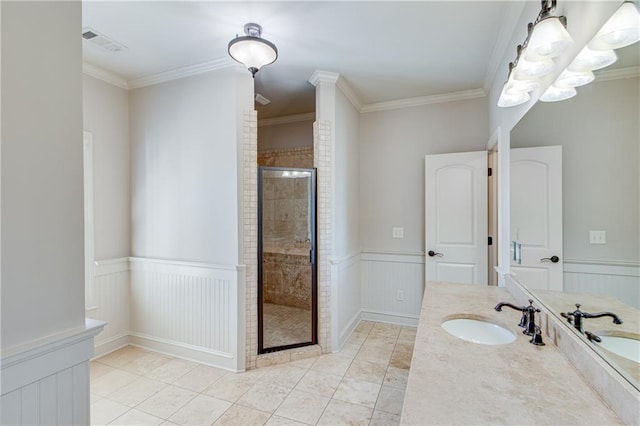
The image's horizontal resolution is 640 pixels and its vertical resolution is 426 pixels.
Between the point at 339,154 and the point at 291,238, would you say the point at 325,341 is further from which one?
the point at 339,154

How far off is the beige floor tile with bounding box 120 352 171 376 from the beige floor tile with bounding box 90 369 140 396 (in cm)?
6

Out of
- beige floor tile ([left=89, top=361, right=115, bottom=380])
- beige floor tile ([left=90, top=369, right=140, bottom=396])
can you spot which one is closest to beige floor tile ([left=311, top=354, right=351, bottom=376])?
beige floor tile ([left=90, top=369, right=140, bottom=396])

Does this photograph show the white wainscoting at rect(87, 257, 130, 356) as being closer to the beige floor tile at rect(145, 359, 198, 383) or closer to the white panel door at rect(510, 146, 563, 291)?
the beige floor tile at rect(145, 359, 198, 383)

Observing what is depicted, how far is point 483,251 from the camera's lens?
306cm

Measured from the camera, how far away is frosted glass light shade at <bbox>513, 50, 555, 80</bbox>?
1374 mm

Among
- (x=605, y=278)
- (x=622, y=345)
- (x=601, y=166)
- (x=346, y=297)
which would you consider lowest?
(x=346, y=297)

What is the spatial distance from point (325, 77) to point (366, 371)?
2667 millimetres

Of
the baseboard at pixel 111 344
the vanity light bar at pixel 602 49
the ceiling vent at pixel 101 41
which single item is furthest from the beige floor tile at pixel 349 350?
the ceiling vent at pixel 101 41

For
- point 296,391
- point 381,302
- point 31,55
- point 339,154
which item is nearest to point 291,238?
point 339,154

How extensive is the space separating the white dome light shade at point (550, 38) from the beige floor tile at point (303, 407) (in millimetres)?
2364

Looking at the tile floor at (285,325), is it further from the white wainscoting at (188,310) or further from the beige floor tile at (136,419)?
the beige floor tile at (136,419)

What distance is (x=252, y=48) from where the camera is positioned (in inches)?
75.8

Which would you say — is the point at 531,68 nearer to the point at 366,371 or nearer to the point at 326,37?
the point at 326,37

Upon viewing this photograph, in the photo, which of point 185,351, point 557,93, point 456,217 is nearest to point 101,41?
point 185,351
